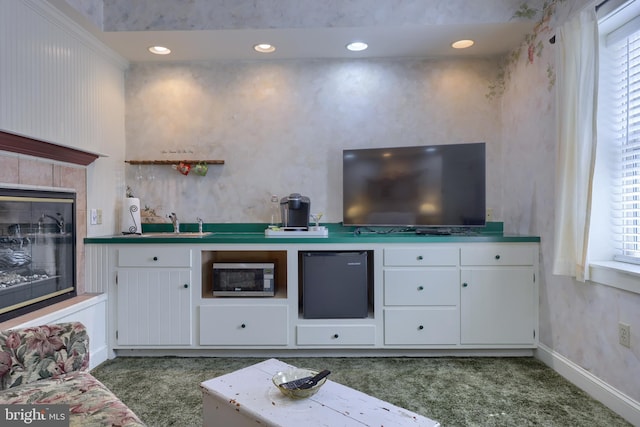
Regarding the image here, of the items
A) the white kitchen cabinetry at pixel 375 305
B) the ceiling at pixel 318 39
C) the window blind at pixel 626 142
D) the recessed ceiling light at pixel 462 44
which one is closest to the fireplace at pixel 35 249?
the white kitchen cabinetry at pixel 375 305

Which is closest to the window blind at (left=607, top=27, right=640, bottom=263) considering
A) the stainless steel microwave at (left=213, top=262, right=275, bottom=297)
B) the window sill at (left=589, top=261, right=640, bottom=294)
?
the window sill at (left=589, top=261, right=640, bottom=294)

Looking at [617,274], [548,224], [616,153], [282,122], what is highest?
[282,122]

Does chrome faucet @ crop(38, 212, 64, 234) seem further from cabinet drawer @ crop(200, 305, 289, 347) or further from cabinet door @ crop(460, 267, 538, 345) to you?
cabinet door @ crop(460, 267, 538, 345)

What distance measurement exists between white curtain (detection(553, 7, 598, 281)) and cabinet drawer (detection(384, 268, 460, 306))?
0.65 meters

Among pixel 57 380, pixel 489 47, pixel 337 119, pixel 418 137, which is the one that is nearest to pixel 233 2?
pixel 337 119

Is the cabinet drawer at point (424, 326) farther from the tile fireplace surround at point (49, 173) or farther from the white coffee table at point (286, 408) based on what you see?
the tile fireplace surround at point (49, 173)

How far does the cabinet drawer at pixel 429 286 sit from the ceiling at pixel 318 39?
173 centimetres

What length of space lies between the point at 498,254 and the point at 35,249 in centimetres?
309

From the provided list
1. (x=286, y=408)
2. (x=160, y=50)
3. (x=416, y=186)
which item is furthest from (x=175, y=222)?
(x=286, y=408)

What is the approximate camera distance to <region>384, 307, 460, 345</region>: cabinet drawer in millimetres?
2627

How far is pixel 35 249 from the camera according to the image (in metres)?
2.31

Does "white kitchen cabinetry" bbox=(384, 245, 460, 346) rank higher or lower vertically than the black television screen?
lower

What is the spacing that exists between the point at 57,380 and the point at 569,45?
3054 millimetres

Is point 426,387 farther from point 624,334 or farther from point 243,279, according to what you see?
point 243,279
